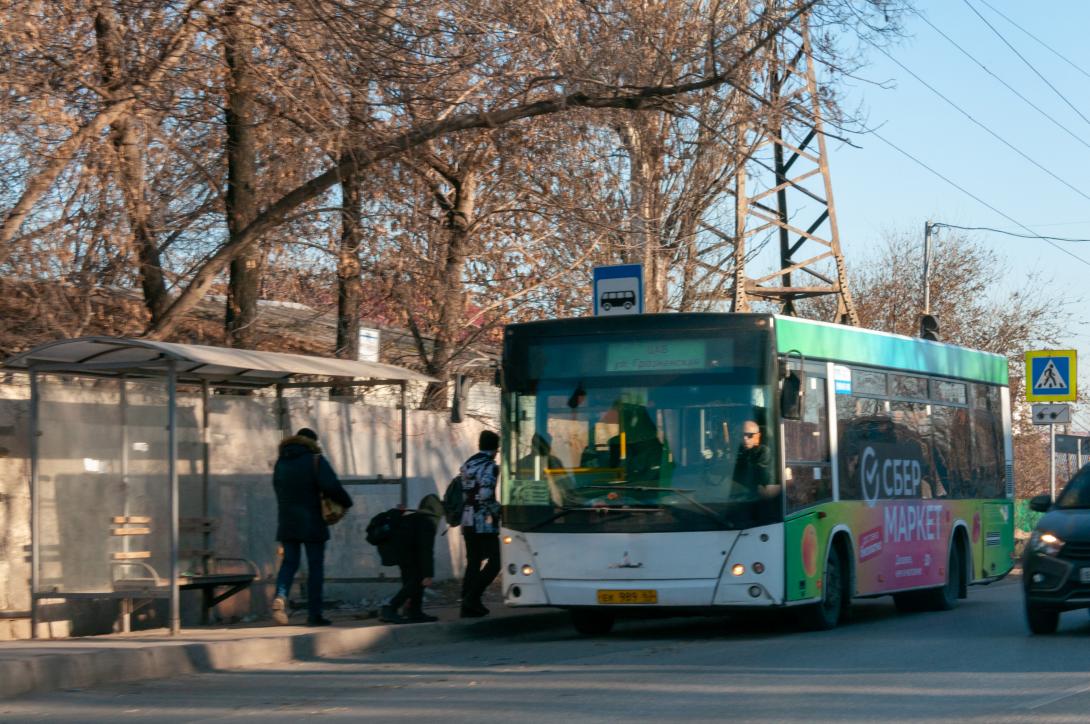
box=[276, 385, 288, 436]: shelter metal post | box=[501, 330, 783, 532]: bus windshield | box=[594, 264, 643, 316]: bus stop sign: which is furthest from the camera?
box=[276, 385, 288, 436]: shelter metal post

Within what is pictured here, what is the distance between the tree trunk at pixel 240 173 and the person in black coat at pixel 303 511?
3.00 m

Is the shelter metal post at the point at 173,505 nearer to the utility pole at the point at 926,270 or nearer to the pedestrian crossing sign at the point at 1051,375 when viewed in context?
the pedestrian crossing sign at the point at 1051,375

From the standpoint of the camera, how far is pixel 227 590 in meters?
14.5

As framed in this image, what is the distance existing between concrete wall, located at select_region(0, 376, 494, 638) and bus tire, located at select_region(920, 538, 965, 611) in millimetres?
5994

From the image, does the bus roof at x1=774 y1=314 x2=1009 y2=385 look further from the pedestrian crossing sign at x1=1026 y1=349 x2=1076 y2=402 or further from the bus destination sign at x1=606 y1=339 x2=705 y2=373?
the pedestrian crossing sign at x1=1026 y1=349 x2=1076 y2=402

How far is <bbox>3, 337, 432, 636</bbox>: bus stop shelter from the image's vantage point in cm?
1232

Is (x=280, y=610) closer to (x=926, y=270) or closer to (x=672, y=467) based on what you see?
(x=672, y=467)

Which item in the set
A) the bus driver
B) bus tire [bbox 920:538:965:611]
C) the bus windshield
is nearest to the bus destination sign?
the bus windshield

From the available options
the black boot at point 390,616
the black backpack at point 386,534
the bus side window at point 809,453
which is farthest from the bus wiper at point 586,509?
the black boot at point 390,616

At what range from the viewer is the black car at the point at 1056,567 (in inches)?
490

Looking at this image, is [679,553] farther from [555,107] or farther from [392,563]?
[555,107]

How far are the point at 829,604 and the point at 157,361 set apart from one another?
262 inches

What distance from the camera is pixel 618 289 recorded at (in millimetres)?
15719

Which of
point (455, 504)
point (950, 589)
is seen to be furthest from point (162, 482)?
point (950, 589)
